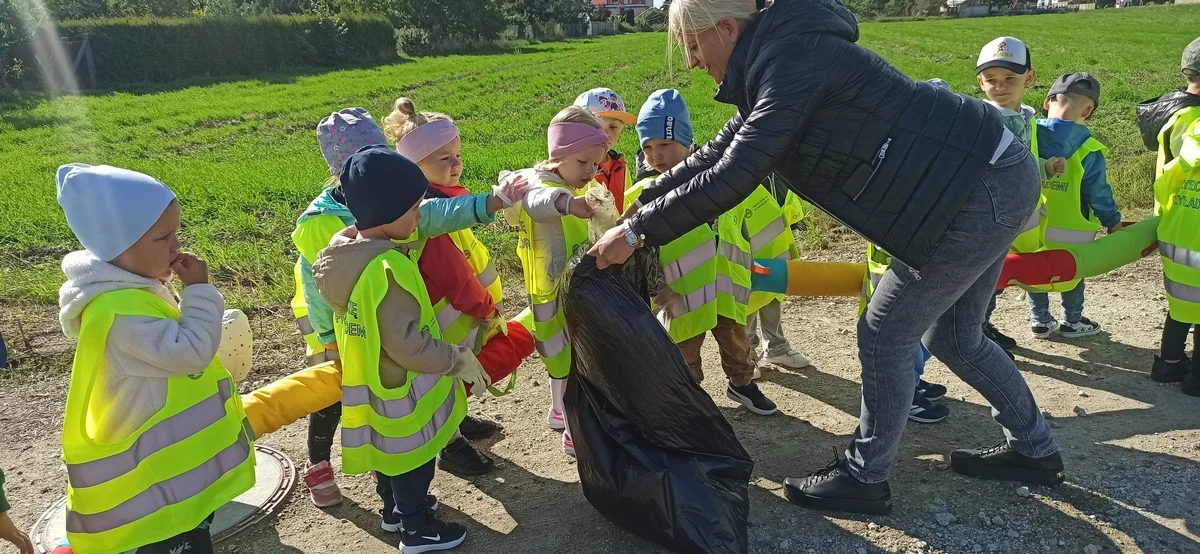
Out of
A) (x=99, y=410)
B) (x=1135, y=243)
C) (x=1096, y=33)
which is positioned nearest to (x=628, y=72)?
(x=1096, y=33)

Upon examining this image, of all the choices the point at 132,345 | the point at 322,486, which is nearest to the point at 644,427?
the point at 322,486

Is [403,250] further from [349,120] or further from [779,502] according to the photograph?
[779,502]

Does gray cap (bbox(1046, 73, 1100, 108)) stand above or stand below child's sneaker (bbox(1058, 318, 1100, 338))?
above

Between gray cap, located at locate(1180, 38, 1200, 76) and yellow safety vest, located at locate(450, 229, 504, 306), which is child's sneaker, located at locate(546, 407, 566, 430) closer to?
yellow safety vest, located at locate(450, 229, 504, 306)

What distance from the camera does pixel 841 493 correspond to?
286 cm

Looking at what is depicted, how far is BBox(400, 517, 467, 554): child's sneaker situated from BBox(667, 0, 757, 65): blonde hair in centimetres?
177

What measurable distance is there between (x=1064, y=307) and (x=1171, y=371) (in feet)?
2.33

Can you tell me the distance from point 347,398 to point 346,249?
48 centimetres

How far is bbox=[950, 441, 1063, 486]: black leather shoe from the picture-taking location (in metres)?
2.96

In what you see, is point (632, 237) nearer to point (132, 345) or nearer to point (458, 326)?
point (458, 326)

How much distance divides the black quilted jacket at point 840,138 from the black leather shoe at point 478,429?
1563 mm

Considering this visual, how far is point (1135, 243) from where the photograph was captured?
3840mm

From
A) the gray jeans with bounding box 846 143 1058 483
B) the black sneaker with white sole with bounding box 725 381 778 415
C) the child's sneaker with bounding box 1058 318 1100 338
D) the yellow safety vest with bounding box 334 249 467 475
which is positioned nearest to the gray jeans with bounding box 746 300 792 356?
the black sneaker with white sole with bounding box 725 381 778 415

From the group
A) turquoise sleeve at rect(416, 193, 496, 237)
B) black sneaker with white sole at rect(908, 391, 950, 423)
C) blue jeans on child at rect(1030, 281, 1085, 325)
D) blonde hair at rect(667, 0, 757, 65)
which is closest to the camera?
blonde hair at rect(667, 0, 757, 65)
